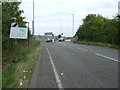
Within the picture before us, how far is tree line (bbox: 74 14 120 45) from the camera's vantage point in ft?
126

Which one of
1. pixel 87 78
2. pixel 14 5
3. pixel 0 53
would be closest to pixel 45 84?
pixel 87 78

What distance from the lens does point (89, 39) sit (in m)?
58.8

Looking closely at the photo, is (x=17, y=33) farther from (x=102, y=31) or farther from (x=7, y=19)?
(x=102, y=31)

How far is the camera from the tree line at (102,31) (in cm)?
3828

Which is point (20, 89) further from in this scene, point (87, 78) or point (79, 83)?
point (87, 78)

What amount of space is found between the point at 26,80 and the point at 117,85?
11.3 ft

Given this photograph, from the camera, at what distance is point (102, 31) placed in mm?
49625

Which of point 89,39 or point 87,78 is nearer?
point 87,78

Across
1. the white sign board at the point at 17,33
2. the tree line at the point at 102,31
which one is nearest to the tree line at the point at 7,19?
the white sign board at the point at 17,33

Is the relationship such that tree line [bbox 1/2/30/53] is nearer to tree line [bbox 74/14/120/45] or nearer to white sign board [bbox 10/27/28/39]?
white sign board [bbox 10/27/28/39]

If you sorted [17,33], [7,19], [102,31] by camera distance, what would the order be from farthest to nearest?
[102,31] < [17,33] < [7,19]

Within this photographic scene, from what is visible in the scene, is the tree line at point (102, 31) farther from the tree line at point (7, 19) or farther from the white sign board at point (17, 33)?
the white sign board at point (17, 33)

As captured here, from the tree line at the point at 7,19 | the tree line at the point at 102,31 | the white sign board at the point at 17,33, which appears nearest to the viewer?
the tree line at the point at 7,19

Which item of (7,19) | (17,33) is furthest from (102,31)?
(7,19)
